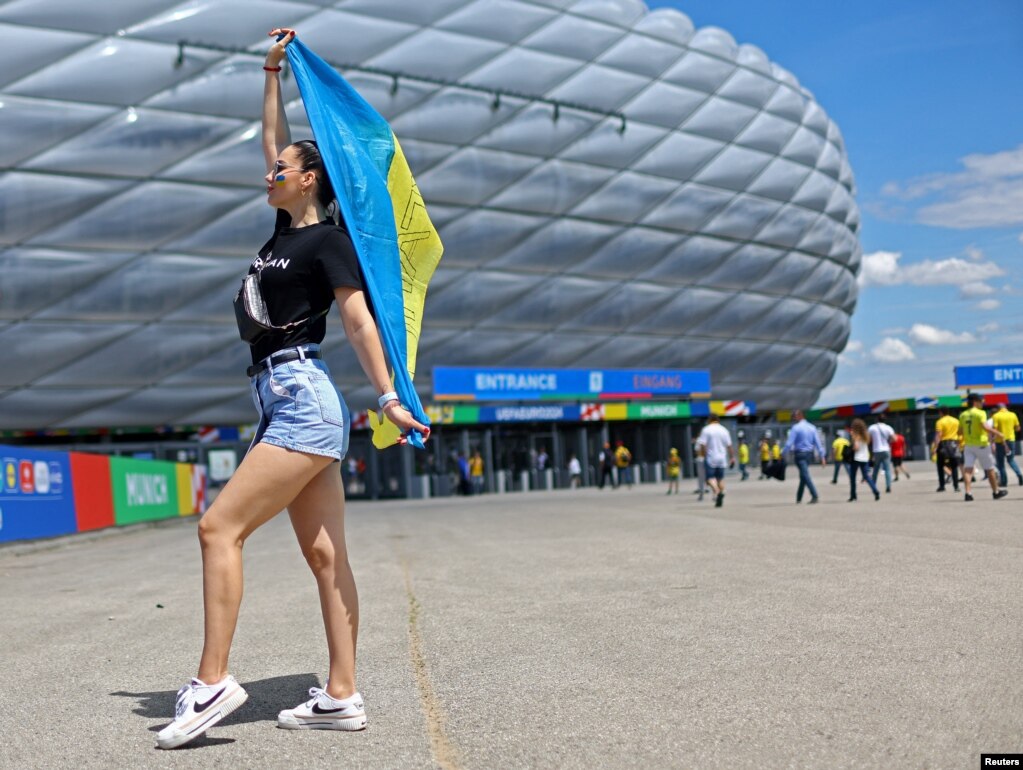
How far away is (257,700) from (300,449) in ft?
3.03

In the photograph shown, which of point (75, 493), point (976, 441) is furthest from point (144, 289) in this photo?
point (976, 441)

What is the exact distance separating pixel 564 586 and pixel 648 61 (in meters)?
33.1

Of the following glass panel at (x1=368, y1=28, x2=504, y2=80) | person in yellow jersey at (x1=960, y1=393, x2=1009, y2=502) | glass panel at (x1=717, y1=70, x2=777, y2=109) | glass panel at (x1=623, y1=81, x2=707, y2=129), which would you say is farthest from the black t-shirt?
glass panel at (x1=717, y1=70, x2=777, y2=109)

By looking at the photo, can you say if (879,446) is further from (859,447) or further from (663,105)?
(663,105)

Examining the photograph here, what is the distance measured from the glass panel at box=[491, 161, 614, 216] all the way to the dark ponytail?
96.9 feet

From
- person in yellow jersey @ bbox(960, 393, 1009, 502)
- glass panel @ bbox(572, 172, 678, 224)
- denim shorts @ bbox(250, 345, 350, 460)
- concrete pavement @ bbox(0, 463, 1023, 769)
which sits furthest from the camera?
glass panel @ bbox(572, 172, 678, 224)

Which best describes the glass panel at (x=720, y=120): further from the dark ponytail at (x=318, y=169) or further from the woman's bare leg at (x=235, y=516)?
the woman's bare leg at (x=235, y=516)

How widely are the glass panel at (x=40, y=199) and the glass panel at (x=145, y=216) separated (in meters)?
0.26

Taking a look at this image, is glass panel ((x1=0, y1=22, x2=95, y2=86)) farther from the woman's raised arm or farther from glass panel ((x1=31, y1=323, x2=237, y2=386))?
the woman's raised arm

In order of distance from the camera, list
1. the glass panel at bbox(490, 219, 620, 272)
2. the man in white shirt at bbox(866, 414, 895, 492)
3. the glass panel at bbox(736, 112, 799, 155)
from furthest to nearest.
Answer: the glass panel at bbox(736, 112, 799, 155) → the glass panel at bbox(490, 219, 620, 272) → the man in white shirt at bbox(866, 414, 895, 492)

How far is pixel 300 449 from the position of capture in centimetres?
294

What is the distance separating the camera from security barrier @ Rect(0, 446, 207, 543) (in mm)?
11664

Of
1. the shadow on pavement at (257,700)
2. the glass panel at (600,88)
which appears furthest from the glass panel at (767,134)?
the shadow on pavement at (257,700)

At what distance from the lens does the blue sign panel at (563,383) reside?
30.8 m
